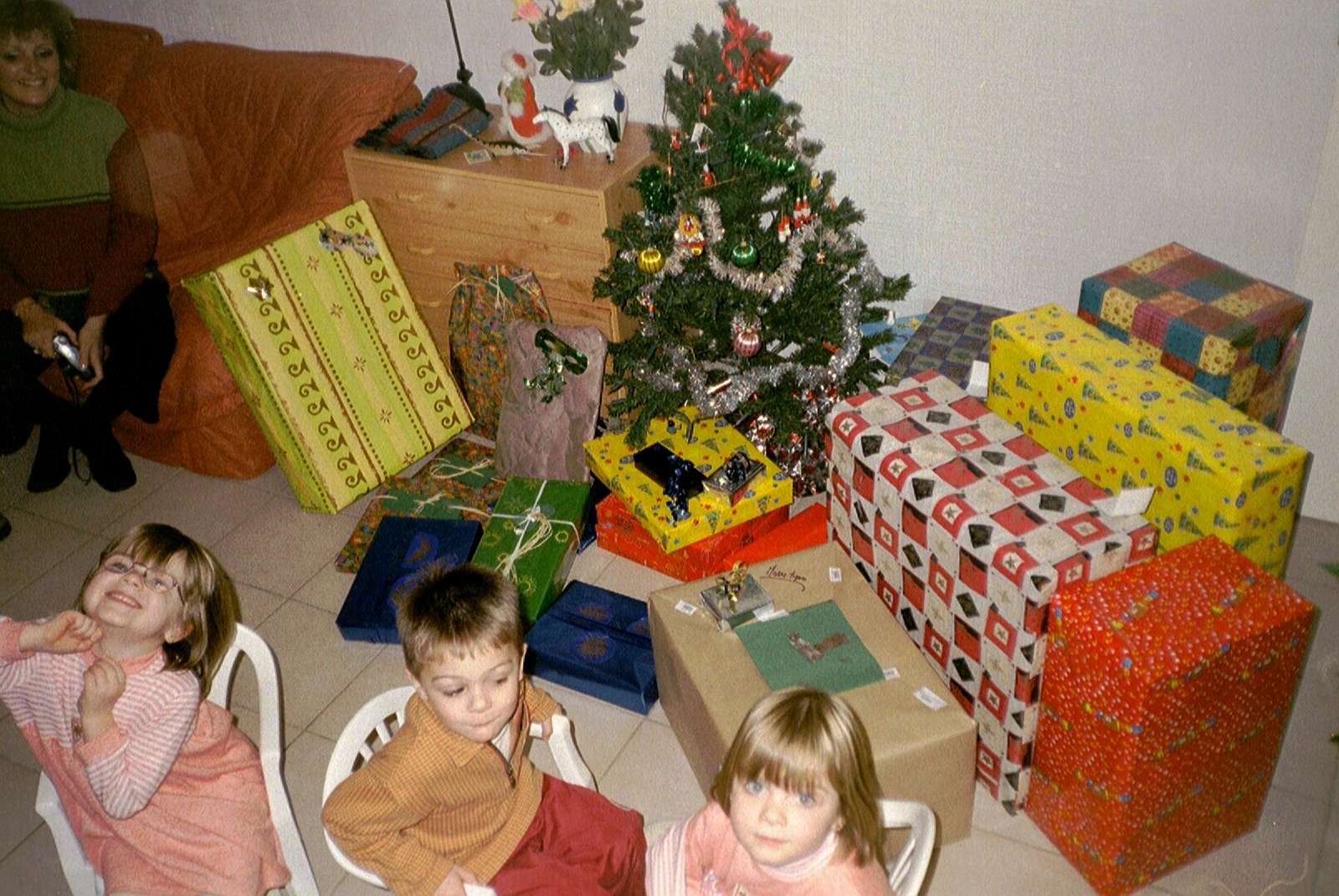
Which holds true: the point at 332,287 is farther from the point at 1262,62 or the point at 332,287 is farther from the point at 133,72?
the point at 1262,62

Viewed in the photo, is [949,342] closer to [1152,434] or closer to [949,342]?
[949,342]

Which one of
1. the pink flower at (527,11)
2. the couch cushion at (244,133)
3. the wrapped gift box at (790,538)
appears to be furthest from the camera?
the couch cushion at (244,133)

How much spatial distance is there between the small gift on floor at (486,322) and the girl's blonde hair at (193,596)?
1.55m

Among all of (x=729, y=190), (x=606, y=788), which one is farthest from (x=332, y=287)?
(x=606, y=788)

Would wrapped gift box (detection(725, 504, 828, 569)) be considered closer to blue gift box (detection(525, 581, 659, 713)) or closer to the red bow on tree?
blue gift box (detection(525, 581, 659, 713))

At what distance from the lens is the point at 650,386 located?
319cm

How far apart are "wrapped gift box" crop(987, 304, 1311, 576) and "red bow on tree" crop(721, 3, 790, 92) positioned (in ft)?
3.10

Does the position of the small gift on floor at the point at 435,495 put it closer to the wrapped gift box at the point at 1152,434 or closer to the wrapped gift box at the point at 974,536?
the wrapped gift box at the point at 974,536

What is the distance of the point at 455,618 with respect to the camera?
5.98 ft

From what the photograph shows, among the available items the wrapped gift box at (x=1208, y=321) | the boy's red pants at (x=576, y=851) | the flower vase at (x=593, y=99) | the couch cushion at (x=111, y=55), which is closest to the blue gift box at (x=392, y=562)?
the boy's red pants at (x=576, y=851)

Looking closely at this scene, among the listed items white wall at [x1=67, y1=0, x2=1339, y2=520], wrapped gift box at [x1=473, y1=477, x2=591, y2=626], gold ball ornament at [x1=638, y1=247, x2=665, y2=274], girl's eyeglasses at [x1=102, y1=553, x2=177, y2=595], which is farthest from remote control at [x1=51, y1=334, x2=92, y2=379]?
gold ball ornament at [x1=638, y1=247, x2=665, y2=274]

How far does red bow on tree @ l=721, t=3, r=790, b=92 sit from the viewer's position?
2930mm

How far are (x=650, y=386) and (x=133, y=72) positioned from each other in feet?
8.36

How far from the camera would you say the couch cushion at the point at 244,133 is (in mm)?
3762
